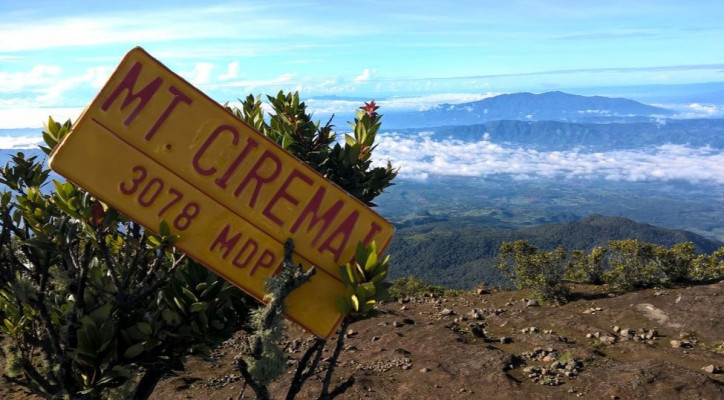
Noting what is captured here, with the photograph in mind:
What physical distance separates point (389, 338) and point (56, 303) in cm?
1383

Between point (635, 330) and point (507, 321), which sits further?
point (507, 321)

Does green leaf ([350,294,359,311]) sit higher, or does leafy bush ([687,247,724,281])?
green leaf ([350,294,359,311])

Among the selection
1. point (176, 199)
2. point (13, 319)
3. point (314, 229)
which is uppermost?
point (176, 199)

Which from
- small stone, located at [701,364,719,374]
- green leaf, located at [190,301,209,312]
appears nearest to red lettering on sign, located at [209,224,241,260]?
green leaf, located at [190,301,209,312]

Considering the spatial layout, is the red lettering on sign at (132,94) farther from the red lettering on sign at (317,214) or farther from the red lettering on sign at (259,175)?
the red lettering on sign at (317,214)

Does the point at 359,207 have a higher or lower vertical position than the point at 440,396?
higher

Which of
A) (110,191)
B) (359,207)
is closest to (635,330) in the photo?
(359,207)

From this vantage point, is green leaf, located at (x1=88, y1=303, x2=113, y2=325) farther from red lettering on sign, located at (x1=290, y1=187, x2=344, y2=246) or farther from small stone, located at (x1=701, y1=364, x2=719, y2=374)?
small stone, located at (x1=701, y1=364, x2=719, y2=374)

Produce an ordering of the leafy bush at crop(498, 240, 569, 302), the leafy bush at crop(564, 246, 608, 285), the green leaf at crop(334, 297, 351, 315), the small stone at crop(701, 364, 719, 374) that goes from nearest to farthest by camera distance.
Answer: the green leaf at crop(334, 297, 351, 315) < the small stone at crop(701, 364, 719, 374) < the leafy bush at crop(498, 240, 569, 302) < the leafy bush at crop(564, 246, 608, 285)

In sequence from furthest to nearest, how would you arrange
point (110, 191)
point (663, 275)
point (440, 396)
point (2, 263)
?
1. point (663, 275)
2. point (440, 396)
3. point (2, 263)
4. point (110, 191)

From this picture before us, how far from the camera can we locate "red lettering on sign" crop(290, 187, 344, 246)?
Answer: 3.50 m

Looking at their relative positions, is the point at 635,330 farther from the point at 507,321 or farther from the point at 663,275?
the point at 663,275

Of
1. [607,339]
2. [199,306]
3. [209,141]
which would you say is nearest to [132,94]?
[209,141]

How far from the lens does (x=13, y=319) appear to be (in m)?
5.57
